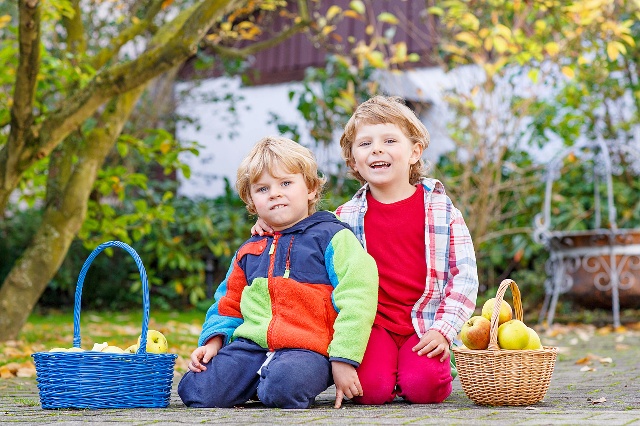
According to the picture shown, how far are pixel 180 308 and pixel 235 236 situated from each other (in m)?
1.34

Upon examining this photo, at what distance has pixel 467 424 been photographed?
104 inches

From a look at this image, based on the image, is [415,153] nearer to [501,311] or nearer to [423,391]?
[501,311]

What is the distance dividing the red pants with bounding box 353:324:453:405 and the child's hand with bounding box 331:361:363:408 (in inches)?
5.8

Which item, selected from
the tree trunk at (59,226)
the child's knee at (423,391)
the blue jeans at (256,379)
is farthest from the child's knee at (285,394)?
the tree trunk at (59,226)

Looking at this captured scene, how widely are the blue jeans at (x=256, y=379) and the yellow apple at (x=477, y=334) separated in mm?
516

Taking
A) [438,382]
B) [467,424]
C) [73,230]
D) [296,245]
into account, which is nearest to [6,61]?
[73,230]

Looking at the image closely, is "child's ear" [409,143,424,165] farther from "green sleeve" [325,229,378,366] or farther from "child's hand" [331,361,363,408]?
"child's hand" [331,361,363,408]

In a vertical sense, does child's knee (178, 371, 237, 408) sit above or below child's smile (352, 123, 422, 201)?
below

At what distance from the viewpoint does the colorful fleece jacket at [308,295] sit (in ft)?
11.1

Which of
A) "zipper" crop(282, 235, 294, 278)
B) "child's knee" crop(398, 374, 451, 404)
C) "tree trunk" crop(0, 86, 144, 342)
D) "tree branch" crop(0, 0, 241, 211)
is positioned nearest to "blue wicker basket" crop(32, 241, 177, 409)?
"zipper" crop(282, 235, 294, 278)

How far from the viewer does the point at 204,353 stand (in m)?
3.57

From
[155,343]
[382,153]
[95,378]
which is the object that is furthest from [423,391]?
[95,378]

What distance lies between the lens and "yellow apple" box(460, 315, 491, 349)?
3.35 metres

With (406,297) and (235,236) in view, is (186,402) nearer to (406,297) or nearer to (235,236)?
(406,297)
